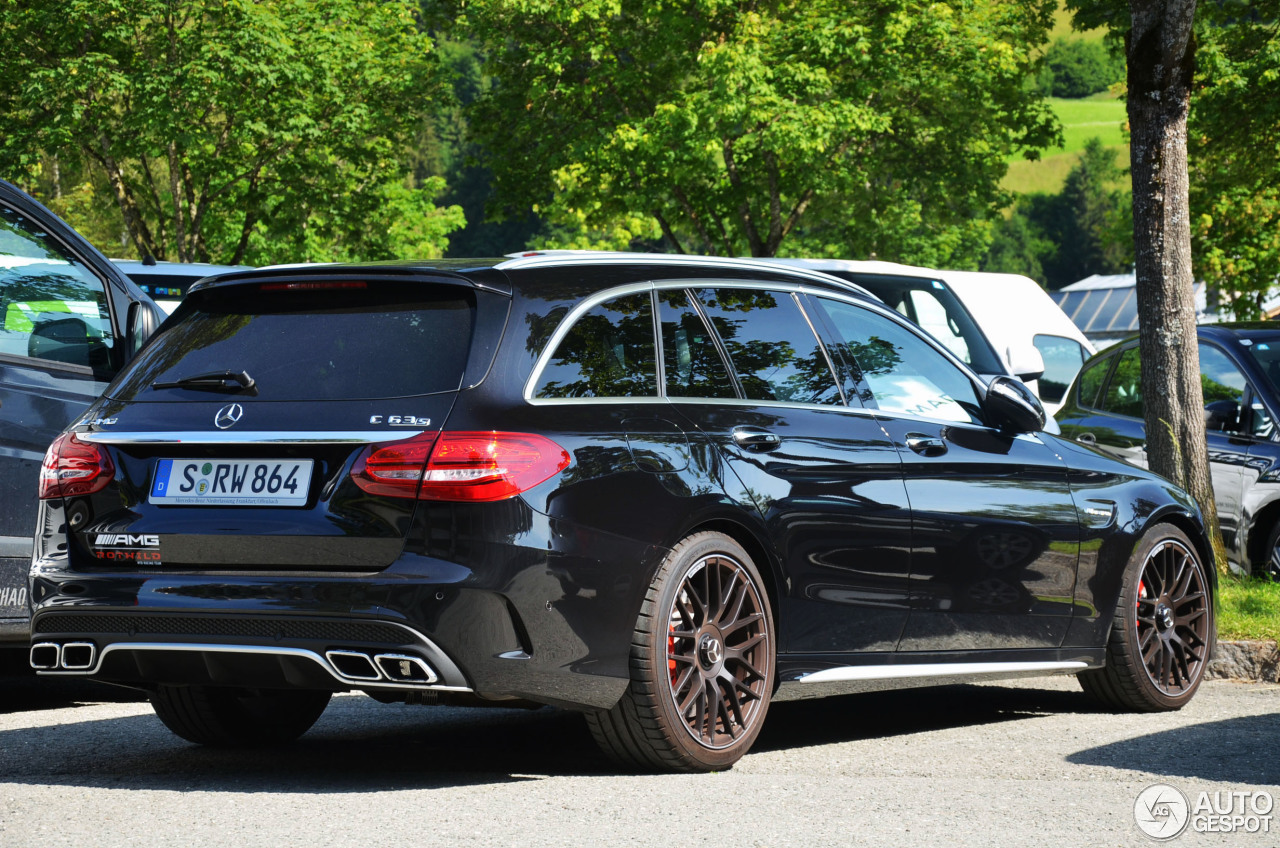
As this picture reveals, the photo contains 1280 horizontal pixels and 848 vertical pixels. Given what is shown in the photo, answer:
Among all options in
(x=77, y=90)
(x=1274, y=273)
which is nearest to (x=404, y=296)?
(x=77, y=90)

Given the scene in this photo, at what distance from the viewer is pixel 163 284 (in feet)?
43.2

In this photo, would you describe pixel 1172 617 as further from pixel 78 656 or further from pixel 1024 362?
pixel 1024 362

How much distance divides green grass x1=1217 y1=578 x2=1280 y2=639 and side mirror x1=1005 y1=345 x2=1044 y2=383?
4.30 m

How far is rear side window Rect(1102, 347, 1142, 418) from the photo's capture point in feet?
39.6

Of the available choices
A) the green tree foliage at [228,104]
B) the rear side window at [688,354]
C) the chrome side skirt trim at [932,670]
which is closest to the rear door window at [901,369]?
the rear side window at [688,354]

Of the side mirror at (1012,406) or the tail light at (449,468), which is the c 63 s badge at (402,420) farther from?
the side mirror at (1012,406)

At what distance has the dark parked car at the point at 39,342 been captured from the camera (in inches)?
280

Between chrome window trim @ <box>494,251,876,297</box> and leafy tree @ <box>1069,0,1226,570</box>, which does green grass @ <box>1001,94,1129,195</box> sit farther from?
chrome window trim @ <box>494,251,876,297</box>

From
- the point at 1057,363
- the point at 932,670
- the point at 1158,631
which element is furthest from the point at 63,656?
the point at 1057,363

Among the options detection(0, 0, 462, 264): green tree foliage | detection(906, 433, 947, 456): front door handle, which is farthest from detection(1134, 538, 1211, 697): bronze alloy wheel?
detection(0, 0, 462, 264): green tree foliage

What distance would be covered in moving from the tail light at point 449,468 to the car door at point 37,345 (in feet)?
8.62

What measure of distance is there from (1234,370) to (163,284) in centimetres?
758

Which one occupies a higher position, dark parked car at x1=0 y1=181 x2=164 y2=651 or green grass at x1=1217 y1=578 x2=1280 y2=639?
dark parked car at x1=0 y1=181 x2=164 y2=651

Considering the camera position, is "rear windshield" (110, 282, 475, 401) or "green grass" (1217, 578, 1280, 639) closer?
"rear windshield" (110, 282, 475, 401)
